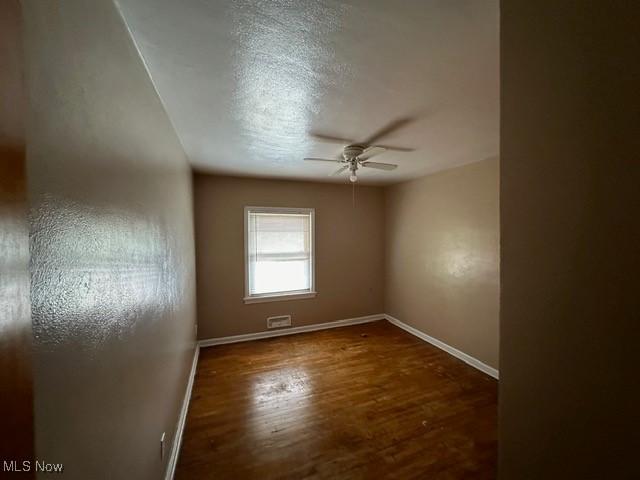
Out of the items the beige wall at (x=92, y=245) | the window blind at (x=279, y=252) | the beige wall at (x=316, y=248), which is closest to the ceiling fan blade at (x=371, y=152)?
the beige wall at (x=316, y=248)

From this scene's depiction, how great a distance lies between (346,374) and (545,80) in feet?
9.47

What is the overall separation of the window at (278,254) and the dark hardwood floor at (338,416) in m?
0.91

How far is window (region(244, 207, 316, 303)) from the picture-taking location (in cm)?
373

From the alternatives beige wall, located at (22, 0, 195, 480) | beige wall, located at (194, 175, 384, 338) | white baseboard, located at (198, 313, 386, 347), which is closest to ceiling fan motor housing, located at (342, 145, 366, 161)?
beige wall, located at (22, 0, 195, 480)

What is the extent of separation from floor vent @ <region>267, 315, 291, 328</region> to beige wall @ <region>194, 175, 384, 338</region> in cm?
8

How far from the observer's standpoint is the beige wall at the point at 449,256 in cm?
278

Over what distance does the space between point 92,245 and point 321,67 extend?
126 cm

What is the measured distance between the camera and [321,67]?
125 centimetres

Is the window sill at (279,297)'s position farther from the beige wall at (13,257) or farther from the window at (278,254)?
the beige wall at (13,257)

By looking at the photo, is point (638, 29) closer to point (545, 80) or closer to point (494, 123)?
point (545, 80)

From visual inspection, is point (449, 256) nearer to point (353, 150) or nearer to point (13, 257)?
point (353, 150)

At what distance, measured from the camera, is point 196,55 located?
118cm

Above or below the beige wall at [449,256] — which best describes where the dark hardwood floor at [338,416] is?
below

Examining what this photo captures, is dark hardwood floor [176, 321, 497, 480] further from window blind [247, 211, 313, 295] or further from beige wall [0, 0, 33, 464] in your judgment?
beige wall [0, 0, 33, 464]
